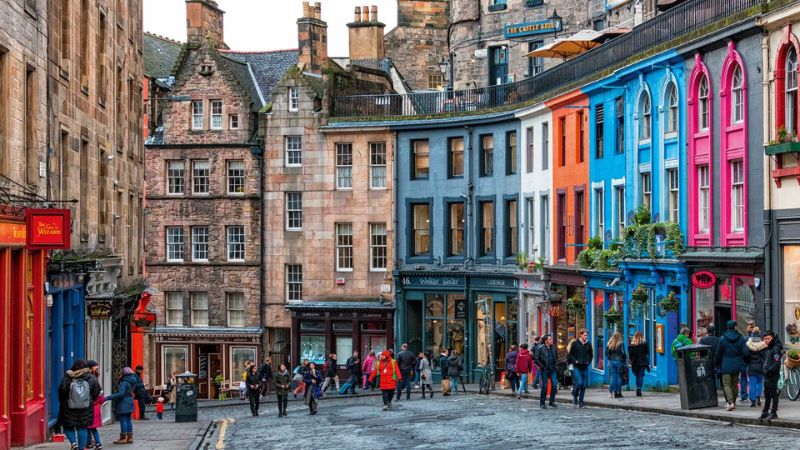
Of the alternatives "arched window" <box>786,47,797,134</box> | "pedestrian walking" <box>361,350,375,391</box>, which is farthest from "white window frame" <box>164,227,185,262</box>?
"arched window" <box>786,47,797,134</box>

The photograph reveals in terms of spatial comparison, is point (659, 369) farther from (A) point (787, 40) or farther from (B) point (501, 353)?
(B) point (501, 353)

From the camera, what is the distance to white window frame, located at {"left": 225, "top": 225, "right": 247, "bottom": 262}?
2397 inches

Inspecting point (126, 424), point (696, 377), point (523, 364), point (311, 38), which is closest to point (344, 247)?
point (311, 38)

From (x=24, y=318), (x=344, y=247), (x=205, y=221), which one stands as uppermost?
(x=205, y=221)

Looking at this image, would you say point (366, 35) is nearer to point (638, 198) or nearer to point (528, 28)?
point (528, 28)

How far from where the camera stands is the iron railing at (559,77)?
3597cm

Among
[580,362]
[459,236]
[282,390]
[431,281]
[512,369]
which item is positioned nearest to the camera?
[580,362]

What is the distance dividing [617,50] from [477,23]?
78.1ft

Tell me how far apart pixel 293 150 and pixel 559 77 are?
50.4ft

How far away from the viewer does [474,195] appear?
184 feet

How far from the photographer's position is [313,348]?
5959 cm

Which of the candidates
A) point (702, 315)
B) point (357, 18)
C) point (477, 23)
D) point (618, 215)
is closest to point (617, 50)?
point (618, 215)

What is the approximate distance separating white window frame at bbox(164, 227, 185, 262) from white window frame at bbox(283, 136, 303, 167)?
18.3ft

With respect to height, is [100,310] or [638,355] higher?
[100,310]
